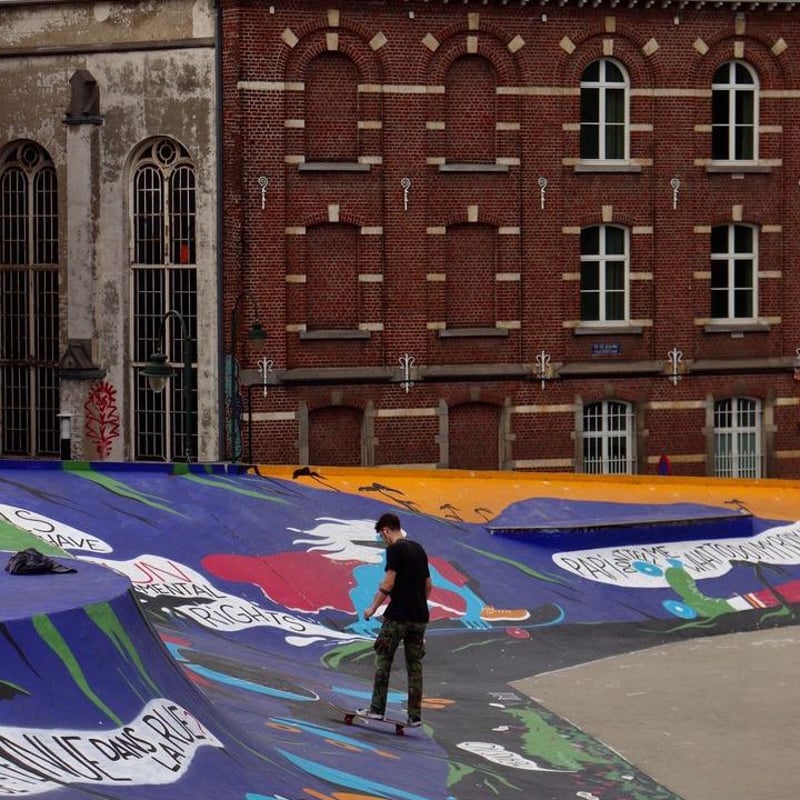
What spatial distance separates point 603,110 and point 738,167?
9.98ft

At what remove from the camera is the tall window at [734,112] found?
38.9 m

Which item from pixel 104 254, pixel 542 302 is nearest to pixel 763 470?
pixel 542 302

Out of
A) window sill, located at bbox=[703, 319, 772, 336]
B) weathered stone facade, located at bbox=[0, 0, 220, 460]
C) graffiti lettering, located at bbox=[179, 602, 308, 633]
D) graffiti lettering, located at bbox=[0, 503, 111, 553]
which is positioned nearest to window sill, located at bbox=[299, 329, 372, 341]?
weathered stone facade, located at bbox=[0, 0, 220, 460]

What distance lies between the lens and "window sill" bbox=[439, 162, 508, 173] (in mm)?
36812

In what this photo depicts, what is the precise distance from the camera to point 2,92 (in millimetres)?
37906

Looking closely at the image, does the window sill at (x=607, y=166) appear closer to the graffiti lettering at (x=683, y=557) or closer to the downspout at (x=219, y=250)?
the downspout at (x=219, y=250)

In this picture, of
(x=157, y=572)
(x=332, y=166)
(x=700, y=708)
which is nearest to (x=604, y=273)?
(x=332, y=166)

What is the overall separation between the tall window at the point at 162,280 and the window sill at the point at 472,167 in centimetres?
475

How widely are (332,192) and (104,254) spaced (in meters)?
4.56

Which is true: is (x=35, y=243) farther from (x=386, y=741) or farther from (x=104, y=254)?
(x=386, y=741)

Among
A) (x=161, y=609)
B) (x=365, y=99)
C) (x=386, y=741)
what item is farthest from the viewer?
(x=365, y=99)

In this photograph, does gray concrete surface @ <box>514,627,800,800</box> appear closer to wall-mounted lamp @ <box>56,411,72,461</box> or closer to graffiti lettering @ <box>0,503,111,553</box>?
graffiti lettering @ <box>0,503,111,553</box>

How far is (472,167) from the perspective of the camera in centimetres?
3703

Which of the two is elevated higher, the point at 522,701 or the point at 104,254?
the point at 104,254
